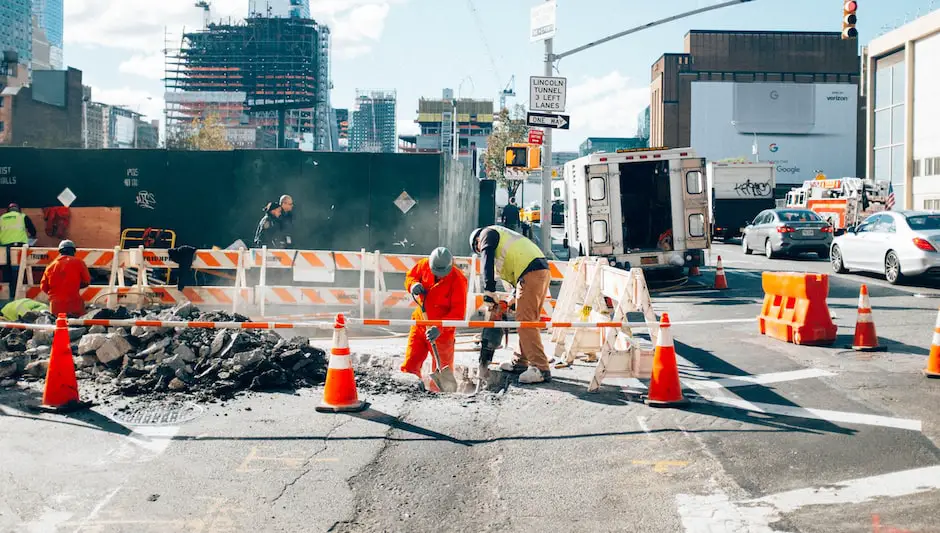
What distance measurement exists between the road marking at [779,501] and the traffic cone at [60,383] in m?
5.52

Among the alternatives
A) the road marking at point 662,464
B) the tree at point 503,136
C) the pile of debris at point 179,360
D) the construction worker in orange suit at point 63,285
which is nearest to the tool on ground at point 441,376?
the pile of debris at point 179,360

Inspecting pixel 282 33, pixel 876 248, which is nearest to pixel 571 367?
pixel 876 248

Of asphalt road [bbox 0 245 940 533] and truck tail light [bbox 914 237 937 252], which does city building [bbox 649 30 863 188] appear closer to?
truck tail light [bbox 914 237 937 252]

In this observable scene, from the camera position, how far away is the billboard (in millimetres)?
98875

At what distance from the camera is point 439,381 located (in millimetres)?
9656

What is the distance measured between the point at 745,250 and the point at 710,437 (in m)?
24.6

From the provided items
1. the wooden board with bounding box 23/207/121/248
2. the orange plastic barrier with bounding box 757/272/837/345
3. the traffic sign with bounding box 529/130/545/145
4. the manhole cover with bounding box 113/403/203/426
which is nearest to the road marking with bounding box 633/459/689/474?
the manhole cover with bounding box 113/403/203/426

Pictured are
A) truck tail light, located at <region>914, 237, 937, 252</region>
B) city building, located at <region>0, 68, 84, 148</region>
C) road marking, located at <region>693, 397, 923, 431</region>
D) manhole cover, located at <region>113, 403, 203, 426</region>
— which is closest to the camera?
road marking, located at <region>693, 397, 923, 431</region>

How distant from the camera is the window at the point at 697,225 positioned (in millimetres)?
19172

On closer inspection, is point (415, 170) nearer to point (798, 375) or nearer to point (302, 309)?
point (302, 309)

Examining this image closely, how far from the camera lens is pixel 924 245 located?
1788 centimetres

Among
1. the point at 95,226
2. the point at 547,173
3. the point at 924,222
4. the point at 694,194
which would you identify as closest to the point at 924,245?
the point at 924,222

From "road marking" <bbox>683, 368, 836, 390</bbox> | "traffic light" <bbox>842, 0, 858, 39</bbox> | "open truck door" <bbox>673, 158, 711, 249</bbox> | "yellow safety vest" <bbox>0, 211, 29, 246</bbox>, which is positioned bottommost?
"road marking" <bbox>683, 368, 836, 390</bbox>

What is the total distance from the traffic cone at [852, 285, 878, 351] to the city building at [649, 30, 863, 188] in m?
90.0
